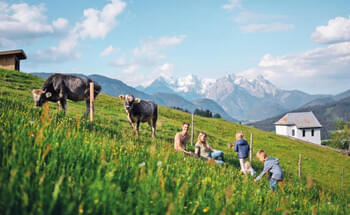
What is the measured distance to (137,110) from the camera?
17188 mm

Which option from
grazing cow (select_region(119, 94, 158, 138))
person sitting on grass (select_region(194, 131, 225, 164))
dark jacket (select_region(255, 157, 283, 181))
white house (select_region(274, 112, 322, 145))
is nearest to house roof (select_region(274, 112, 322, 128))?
white house (select_region(274, 112, 322, 145))

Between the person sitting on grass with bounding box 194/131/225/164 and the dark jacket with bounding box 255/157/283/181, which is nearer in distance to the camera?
the dark jacket with bounding box 255/157/283/181

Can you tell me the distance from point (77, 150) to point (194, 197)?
193cm

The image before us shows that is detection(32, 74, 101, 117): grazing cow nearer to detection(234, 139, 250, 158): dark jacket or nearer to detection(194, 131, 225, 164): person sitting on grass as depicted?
detection(194, 131, 225, 164): person sitting on grass

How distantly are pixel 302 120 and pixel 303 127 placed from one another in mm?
4028

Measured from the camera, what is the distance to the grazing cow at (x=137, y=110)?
53.2 feet

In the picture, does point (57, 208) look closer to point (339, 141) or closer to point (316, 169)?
point (316, 169)

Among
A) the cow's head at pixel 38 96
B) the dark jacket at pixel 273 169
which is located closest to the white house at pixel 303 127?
the cow's head at pixel 38 96

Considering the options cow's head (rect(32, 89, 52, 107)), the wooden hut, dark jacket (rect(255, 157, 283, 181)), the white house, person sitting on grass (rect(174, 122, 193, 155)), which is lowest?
the white house

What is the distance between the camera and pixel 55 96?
1661 centimetres

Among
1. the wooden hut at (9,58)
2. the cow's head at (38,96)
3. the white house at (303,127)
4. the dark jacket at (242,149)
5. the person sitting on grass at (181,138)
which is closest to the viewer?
the person sitting on grass at (181,138)

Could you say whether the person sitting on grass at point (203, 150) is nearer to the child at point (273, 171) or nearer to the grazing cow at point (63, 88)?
the child at point (273, 171)

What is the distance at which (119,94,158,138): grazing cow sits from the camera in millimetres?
16203

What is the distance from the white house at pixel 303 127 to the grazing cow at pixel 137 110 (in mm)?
114359
